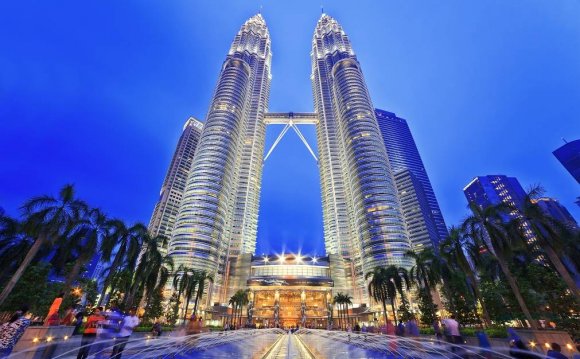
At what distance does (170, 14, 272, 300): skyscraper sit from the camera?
362 ft

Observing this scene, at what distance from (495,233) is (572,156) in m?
171

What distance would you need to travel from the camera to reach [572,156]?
141000 millimetres

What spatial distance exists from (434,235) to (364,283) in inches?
3384

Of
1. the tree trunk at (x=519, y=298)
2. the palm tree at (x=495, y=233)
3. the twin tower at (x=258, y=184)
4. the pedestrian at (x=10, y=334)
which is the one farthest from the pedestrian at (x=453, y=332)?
the twin tower at (x=258, y=184)

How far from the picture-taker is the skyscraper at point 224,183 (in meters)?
110

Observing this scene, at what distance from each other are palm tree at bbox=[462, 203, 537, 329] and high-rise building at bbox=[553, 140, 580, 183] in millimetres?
159138

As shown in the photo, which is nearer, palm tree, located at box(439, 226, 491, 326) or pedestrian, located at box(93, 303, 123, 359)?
pedestrian, located at box(93, 303, 123, 359)

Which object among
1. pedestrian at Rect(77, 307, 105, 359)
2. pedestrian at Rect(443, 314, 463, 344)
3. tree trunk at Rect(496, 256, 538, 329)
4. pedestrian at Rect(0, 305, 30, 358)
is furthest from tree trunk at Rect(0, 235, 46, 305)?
tree trunk at Rect(496, 256, 538, 329)

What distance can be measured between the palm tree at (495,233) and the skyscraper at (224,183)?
96.6 meters

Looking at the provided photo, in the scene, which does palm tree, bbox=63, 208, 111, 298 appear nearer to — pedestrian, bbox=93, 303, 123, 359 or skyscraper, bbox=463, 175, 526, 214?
pedestrian, bbox=93, 303, 123, 359

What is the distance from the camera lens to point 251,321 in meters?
109

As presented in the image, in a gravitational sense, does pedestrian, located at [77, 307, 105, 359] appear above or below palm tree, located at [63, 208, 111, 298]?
below

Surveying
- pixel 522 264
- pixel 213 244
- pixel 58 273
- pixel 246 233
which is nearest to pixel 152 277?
pixel 58 273

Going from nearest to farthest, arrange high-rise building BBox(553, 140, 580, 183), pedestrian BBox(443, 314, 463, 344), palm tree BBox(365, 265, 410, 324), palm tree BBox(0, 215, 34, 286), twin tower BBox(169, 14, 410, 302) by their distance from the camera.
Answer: pedestrian BBox(443, 314, 463, 344) < palm tree BBox(0, 215, 34, 286) < palm tree BBox(365, 265, 410, 324) < twin tower BBox(169, 14, 410, 302) < high-rise building BBox(553, 140, 580, 183)
